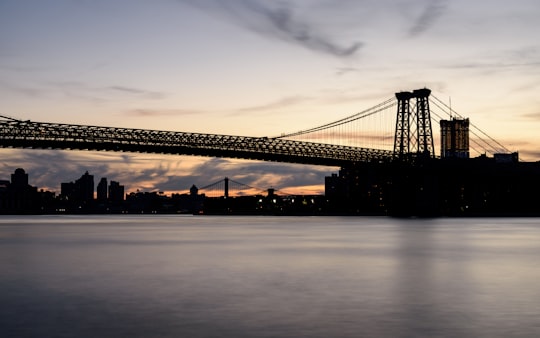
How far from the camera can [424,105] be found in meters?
92.6

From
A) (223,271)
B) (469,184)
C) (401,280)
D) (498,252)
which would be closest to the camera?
(401,280)

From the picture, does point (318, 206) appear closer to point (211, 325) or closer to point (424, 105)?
point (424, 105)

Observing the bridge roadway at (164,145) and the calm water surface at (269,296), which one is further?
the bridge roadway at (164,145)

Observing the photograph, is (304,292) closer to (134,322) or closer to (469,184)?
(134,322)

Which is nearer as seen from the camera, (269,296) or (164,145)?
(269,296)

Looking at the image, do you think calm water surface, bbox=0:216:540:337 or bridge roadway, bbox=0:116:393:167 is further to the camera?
bridge roadway, bbox=0:116:393:167

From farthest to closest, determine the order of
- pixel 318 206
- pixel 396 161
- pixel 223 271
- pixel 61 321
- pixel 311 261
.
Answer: pixel 318 206, pixel 396 161, pixel 311 261, pixel 223 271, pixel 61 321

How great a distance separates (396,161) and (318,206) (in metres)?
107

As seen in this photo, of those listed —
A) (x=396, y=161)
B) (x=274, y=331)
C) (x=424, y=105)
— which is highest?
(x=424, y=105)

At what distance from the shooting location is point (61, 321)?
533 inches

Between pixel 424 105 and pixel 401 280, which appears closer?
pixel 401 280

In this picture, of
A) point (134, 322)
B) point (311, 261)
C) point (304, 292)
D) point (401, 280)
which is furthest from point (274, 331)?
point (311, 261)

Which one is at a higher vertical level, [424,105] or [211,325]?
[424,105]

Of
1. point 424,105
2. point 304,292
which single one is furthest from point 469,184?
point 304,292
